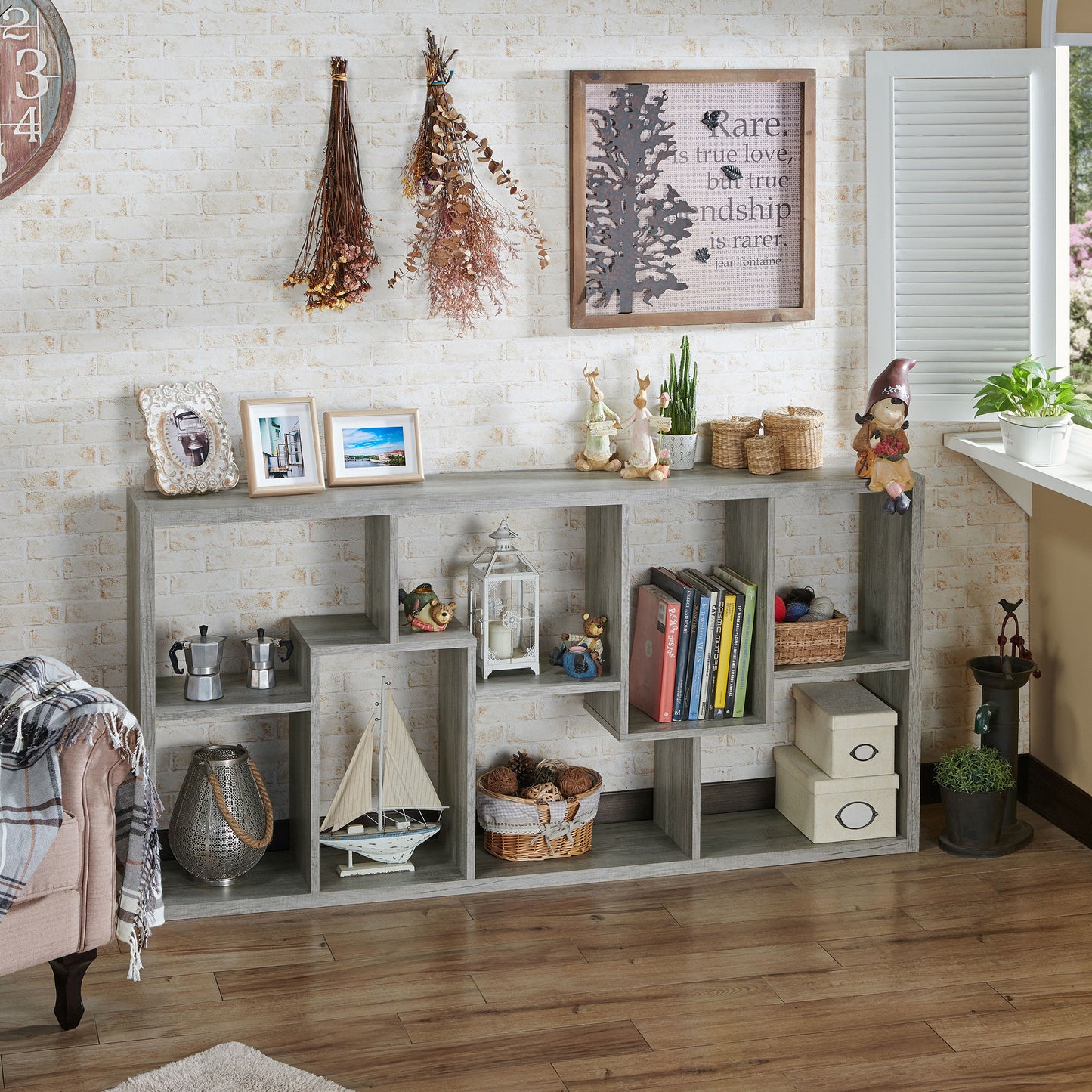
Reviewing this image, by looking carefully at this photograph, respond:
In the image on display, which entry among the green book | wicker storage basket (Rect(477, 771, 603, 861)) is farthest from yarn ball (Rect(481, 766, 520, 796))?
the green book

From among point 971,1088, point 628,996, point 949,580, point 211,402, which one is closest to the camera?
point 971,1088

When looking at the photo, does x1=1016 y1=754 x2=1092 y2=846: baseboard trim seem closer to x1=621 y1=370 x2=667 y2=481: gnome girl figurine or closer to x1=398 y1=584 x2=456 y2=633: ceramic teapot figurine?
x1=621 y1=370 x2=667 y2=481: gnome girl figurine

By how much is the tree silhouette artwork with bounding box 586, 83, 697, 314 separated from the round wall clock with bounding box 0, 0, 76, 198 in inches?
50.4

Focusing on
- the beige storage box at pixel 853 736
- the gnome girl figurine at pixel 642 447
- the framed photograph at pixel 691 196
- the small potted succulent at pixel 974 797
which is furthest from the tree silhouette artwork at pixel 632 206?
the small potted succulent at pixel 974 797

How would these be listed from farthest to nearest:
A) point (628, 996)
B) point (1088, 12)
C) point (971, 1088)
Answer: point (1088, 12) < point (628, 996) < point (971, 1088)

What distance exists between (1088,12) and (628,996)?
269 cm

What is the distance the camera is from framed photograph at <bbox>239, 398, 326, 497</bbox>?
341cm

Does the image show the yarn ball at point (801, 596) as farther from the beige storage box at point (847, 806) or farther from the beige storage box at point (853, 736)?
the beige storage box at point (847, 806)

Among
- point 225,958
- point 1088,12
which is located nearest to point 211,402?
point 225,958

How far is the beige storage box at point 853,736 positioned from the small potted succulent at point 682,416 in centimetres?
76

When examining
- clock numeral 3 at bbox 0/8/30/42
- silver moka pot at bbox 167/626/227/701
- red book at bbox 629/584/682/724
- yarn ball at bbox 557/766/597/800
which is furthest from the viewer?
yarn ball at bbox 557/766/597/800

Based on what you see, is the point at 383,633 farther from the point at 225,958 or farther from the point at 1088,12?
the point at 1088,12

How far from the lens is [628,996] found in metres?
3.10

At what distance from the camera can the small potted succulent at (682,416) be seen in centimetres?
373
